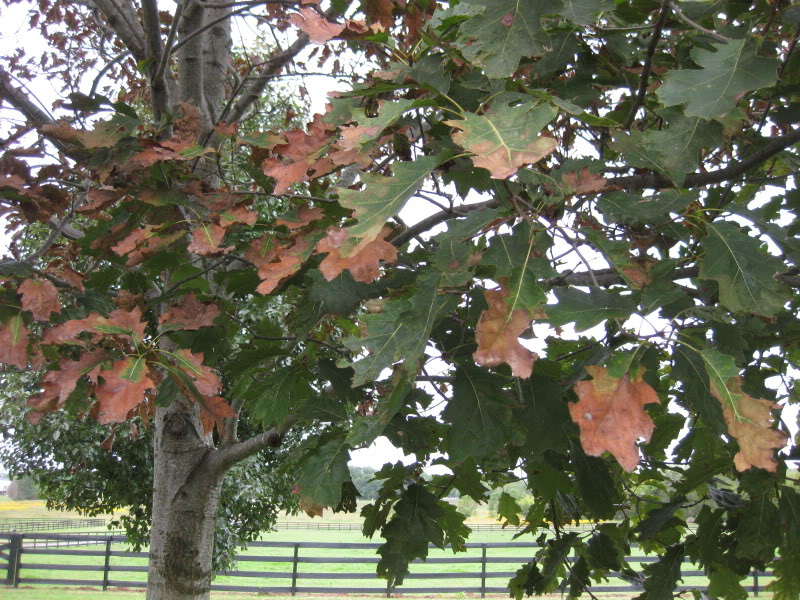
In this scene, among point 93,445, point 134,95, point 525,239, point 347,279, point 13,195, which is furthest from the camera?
point 93,445

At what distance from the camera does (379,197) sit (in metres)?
0.91

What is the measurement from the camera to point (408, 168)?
37.7 inches

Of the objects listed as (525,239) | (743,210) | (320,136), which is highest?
(320,136)

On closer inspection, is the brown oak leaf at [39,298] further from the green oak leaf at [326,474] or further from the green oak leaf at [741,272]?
the green oak leaf at [741,272]

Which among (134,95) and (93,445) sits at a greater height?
(134,95)

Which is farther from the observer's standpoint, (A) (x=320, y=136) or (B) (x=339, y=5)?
(B) (x=339, y=5)

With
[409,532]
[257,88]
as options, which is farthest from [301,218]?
[257,88]

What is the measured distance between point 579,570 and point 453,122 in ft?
6.83

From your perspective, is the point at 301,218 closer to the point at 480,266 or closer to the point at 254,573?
the point at 480,266

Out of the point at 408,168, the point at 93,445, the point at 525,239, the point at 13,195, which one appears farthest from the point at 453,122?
the point at 93,445

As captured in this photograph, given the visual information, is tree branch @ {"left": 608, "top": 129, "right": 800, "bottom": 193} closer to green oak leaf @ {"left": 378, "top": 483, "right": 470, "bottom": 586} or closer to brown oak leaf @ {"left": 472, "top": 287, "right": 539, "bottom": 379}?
brown oak leaf @ {"left": 472, "top": 287, "right": 539, "bottom": 379}

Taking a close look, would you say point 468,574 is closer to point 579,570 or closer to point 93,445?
point 93,445

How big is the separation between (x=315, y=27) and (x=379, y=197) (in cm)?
52

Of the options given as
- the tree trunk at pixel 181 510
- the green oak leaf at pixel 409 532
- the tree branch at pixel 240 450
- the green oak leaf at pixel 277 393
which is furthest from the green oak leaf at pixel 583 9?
the tree trunk at pixel 181 510
